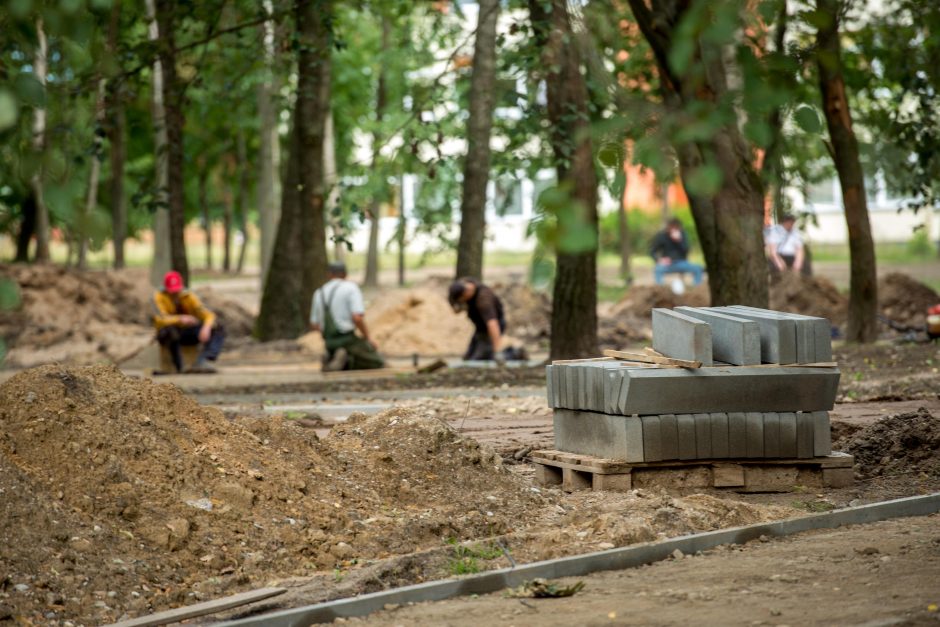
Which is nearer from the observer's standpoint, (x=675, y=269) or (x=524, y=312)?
(x=524, y=312)

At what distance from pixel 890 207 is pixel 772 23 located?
55.7 meters

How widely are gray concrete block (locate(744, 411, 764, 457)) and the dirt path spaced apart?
1.42 meters

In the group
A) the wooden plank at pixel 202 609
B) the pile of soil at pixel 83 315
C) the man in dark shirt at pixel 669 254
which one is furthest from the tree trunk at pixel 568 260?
the man in dark shirt at pixel 669 254

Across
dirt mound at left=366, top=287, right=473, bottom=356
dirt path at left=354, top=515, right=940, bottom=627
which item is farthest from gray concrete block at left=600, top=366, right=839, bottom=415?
dirt mound at left=366, top=287, right=473, bottom=356

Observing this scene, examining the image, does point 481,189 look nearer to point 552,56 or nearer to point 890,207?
point 552,56

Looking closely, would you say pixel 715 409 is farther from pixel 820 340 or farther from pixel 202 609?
pixel 202 609

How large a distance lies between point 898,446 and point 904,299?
17.5 meters

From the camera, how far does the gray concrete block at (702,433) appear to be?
845cm

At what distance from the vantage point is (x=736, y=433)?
335 inches

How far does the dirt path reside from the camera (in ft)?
18.5

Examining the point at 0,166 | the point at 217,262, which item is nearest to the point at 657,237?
the point at 0,166

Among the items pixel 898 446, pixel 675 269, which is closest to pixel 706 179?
pixel 898 446

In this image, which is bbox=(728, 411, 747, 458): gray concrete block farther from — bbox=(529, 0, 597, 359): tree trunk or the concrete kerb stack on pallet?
bbox=(529, 0, 597, 359): tree trunk

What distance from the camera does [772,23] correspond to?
11.6 ft
